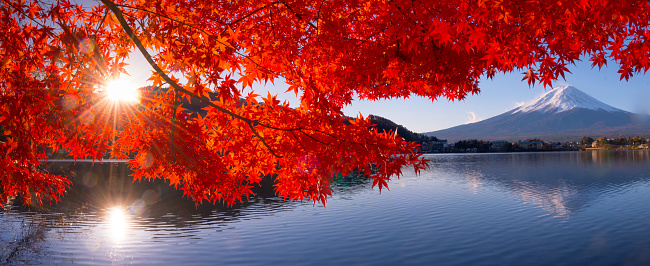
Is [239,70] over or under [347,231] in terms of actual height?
over

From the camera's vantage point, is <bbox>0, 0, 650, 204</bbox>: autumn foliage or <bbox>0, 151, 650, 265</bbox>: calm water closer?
<bbox>0, 0, 650, 204</bbox>: autumn foliage

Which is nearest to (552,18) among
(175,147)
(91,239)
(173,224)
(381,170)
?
(381,170)

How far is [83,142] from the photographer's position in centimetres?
593

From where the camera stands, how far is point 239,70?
224 inches

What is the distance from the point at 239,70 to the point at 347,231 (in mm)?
14357

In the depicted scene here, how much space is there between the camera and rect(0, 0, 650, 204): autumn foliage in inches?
202

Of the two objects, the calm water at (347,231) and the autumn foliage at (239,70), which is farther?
the calm water at (347,231)

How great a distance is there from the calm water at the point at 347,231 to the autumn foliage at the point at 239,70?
878 cm

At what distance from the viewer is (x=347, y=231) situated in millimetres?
18531

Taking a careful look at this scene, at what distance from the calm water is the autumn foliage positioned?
8.78m

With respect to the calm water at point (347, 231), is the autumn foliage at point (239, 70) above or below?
above

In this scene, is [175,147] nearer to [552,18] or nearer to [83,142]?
[83,142]

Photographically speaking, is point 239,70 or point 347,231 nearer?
point 239,70

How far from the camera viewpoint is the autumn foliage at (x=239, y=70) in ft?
16.8
